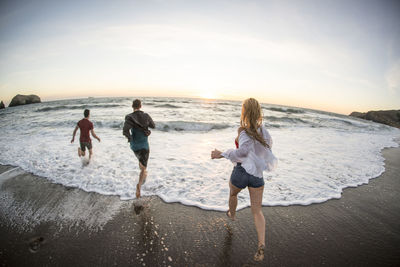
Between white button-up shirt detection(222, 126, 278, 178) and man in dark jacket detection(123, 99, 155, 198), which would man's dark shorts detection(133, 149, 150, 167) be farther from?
white button-up shirt detection(222, 126, 278, 178)

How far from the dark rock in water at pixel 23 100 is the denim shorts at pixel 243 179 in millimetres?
81387

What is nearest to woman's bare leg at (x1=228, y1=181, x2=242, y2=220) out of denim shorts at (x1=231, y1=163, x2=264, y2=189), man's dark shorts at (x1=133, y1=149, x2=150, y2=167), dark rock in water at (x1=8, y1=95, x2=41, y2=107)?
denim shorts at (x1=231, y1=163, x2=264, y2=189)

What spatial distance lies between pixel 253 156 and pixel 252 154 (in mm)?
31

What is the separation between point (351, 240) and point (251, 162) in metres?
2.41

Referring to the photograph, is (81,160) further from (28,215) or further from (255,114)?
(255,114)

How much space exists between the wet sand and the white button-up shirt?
1324mm

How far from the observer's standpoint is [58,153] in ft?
23.5

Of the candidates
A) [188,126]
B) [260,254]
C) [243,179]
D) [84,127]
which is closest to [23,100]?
[188,126]

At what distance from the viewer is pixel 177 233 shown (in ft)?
9.48

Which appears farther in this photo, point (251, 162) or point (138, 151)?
point (138, 151)

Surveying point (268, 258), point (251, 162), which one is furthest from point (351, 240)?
point (251, 162)

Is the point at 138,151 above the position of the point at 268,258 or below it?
above

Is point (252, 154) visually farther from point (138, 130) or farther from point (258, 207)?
point (138, 130)

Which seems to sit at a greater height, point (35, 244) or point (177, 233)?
point (177, 233)
